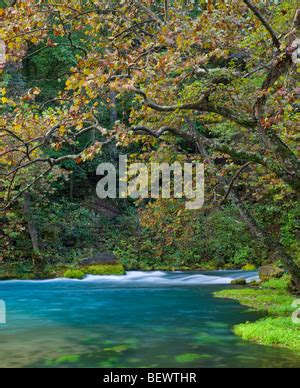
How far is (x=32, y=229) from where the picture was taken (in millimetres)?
30250

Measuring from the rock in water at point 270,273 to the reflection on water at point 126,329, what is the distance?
2.08 m

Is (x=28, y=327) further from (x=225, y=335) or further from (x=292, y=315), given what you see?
(x=292, y=315)

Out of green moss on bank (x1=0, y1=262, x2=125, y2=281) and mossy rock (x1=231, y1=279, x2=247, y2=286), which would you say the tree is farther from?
green moss on bank (x1=0, y1=262, x2=125, y2=281)

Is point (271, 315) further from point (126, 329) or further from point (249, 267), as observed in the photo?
point (249, 267)

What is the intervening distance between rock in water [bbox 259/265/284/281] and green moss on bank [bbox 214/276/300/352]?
0.93m

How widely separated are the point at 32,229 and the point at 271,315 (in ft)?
62.3

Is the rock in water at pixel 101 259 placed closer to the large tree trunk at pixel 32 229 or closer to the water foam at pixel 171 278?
the water foam at pixel 171 278

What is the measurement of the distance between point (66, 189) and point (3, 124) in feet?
97.0

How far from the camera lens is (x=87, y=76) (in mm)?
8266

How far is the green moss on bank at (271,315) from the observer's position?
37.4 feet

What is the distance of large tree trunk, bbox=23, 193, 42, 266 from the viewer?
96.9 feet

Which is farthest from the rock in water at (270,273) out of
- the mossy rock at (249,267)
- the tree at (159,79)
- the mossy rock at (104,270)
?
the tree at (159,79)

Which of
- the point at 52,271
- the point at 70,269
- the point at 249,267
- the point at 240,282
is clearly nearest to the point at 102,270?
the point at 70,269

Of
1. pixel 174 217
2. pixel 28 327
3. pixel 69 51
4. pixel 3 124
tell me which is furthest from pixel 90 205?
pixel 3 124
